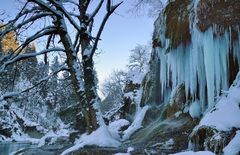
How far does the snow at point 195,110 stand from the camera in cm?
1191

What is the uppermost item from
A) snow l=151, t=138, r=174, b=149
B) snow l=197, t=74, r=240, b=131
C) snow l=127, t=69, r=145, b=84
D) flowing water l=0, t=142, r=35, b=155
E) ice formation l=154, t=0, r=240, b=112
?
snow l=127, t=69, r=145, b=84

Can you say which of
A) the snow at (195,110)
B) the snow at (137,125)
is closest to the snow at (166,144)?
the snow at (195,110)

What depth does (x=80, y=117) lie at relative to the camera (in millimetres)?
20438

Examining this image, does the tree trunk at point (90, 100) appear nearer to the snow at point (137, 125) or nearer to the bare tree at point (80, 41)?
the bare tree at point (80, 41)

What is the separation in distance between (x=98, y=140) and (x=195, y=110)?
4.54 metres

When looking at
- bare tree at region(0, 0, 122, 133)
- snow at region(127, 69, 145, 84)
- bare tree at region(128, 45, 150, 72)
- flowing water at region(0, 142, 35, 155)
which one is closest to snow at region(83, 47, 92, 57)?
bare tree at region(0, 0, 122, 133)

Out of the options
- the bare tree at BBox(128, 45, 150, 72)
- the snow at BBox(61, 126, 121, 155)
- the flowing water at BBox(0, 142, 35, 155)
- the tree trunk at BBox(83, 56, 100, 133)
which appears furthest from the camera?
the bare tree at BBox(128, 45, 150, 72)

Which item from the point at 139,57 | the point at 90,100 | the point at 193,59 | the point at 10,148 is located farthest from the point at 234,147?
the point at 139,57

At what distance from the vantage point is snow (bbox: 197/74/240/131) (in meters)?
6.92

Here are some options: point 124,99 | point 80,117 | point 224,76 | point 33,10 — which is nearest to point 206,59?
point 224,76

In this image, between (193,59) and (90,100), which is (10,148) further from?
(90,100)

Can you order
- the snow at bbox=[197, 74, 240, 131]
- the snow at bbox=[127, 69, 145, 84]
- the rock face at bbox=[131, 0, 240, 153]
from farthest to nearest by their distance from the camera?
1. the snow at bbox=[127, 69, 145, 84]
2. the rock face at bbox=[131, 0, 240, 153]
3. the snow at bbox=[197, 74, 240, 131]

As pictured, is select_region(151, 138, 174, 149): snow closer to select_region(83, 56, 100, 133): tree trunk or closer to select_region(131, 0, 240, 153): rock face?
select_region(131, 0, 240, 153): rock face

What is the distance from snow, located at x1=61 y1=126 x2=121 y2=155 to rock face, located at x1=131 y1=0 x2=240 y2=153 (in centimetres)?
201
